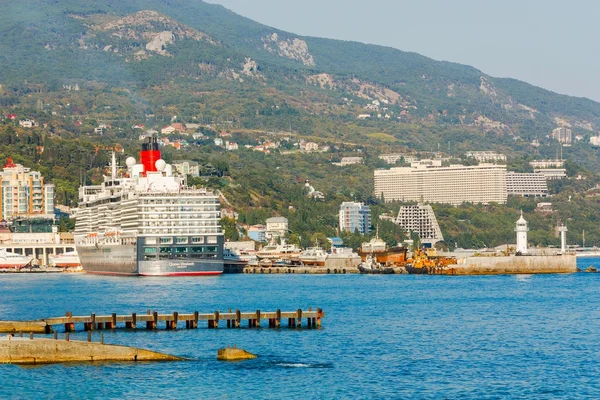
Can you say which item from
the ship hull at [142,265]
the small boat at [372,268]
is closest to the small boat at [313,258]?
the small boat at [372,268]

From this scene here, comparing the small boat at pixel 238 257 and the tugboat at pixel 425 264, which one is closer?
the tugboat at pixel 425 264

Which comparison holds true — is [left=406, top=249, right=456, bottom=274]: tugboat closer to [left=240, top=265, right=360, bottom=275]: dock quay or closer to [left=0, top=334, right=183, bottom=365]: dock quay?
[left=240, top=265, right=360, bottom=275]: dock quay

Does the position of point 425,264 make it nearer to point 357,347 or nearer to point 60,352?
point 357,347

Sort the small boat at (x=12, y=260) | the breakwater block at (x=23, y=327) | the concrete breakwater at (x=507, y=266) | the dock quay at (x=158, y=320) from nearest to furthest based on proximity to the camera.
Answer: the breakwater block at (x=23, y=327) < the dock quay at (x=158, y=320) < the concrete breakwater at (x=507, y=266) < the small boat at (x=12, y=260)

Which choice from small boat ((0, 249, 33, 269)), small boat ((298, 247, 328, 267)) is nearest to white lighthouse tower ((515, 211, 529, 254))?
small boat ((298, 247, 328, 267))

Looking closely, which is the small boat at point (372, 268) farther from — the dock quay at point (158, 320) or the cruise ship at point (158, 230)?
the dock quay at point (158, 320)
